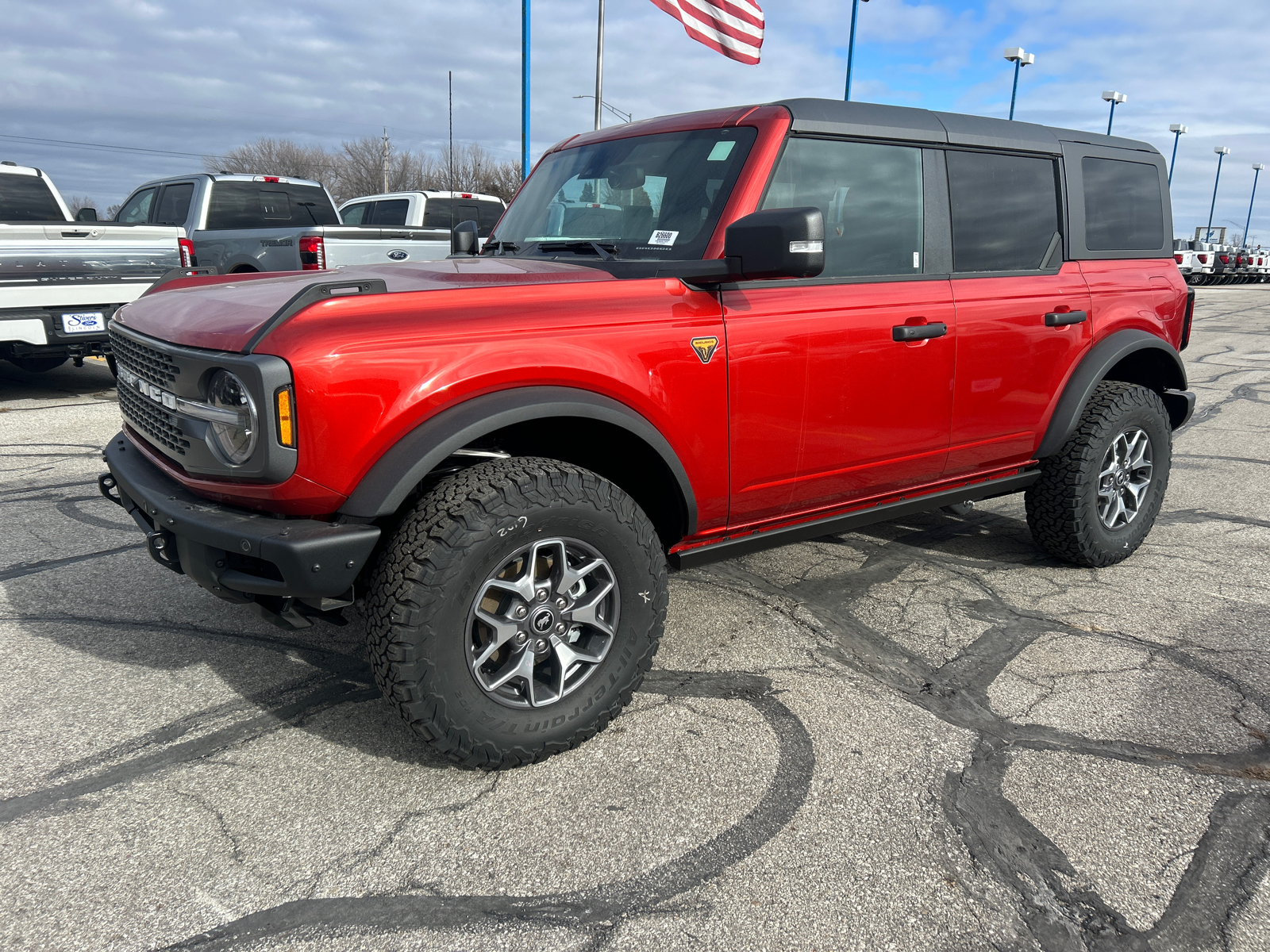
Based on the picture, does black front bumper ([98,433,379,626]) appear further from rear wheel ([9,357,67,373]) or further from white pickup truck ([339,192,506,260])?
white pickup truck ([339,192,506,260])

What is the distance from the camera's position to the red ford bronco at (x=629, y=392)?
243 centimetres

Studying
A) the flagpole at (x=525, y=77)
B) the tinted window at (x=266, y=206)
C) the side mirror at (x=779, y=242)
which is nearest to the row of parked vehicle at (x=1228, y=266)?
the flagpole at (x=525, y=77)

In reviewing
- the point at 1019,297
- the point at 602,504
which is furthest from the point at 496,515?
the point at 1019,297

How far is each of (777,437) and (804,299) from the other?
1.60ft

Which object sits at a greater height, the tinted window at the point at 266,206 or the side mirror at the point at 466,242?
the tinted window at the point at 266,206

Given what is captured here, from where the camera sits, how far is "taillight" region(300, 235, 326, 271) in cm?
899

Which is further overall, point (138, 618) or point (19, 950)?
point (138, 618)

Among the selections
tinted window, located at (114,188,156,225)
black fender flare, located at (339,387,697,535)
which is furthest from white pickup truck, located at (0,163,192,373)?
black fender flare, located at (339,387,697,535)

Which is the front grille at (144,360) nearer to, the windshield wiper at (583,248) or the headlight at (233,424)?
the headlight at (233,424)

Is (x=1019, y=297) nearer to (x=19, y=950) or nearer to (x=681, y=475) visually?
(x=681, y=475)

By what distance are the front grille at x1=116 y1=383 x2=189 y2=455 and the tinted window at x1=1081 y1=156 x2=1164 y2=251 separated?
12.7 ft

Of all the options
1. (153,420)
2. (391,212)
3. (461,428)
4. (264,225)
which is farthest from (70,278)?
(461,428)

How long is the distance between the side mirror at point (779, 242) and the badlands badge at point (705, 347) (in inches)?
9.6

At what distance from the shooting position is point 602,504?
2.74 metres
